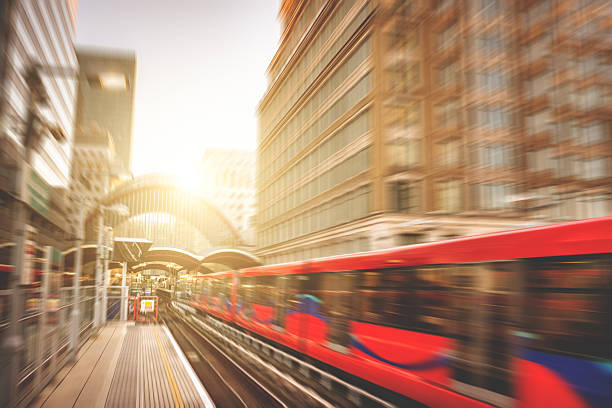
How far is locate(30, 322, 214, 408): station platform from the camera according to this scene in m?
9.86

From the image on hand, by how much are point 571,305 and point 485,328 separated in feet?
4.99

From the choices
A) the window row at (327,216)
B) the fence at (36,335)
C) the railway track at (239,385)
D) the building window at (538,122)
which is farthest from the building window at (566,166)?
the fence at (36,335)

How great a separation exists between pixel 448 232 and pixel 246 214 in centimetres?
12120

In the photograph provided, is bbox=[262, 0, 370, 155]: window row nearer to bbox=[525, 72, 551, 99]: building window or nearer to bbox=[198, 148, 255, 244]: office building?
bbox=[525, 72, 551, 99]: building window

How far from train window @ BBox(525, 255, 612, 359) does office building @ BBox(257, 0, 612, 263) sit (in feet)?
59.0

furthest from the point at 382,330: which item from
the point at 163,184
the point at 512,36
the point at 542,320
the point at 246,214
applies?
the point at 246,214

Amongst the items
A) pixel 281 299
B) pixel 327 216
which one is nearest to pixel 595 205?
pixel 327 216

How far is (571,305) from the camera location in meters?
5.81

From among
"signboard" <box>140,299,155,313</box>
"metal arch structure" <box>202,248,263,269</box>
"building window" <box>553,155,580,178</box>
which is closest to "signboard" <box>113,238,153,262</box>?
"signboard" <box>140,299,155,313</box>

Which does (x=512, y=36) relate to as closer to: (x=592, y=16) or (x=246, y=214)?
(x=592, y=16)

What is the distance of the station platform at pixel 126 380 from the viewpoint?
32.3ft

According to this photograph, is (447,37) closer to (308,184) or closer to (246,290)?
(308,184)

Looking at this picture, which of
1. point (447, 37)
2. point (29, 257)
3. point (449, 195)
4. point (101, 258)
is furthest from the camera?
point (447, 37)

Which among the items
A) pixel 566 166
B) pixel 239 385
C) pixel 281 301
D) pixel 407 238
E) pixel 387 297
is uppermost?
pixel 566 166
